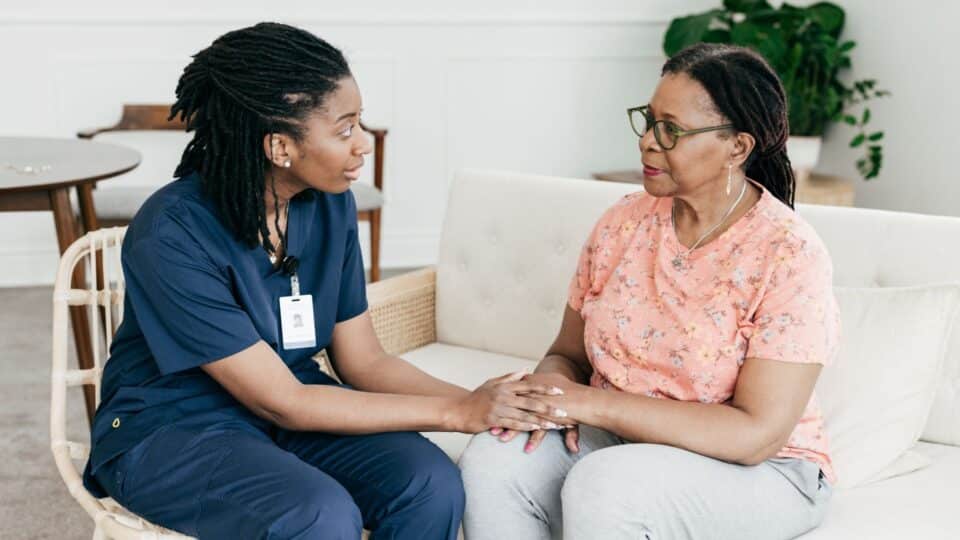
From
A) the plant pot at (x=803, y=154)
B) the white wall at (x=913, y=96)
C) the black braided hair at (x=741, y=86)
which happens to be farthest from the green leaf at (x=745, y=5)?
the black braided hair at (x=741, y=86)

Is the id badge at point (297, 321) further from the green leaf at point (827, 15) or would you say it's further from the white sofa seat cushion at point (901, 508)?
the green leaf at point (827, 15)

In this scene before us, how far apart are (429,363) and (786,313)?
92cm

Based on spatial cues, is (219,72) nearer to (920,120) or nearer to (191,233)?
(191,233)

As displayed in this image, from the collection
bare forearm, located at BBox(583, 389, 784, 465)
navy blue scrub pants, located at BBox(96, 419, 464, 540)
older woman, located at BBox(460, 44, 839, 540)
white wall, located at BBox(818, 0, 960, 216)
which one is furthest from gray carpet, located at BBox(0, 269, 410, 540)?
white wall, located at BBox(818, 0, 960, 216)

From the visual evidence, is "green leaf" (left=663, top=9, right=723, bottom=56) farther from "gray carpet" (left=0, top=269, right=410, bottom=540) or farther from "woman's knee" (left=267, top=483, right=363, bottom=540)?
"woman's knee" (left=267, top=483, right=363, bottom=540)

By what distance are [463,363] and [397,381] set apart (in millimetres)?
464

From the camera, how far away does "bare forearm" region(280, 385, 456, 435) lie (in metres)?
1.61

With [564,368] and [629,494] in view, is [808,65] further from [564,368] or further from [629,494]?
[629,494]

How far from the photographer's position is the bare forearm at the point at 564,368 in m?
1.81

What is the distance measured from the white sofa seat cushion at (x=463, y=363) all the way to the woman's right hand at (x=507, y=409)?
1.58ft

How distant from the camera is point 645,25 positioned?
4668 mm

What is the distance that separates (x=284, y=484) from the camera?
1476 millimetres

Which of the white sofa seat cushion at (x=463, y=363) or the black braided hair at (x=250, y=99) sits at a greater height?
the black braided hair at (x=250, y=99)

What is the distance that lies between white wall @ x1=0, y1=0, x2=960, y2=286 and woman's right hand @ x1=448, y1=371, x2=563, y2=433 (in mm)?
2672
